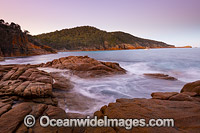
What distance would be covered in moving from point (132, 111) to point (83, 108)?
8.85ft

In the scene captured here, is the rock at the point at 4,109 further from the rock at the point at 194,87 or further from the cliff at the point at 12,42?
the cliff at the point at 12,42

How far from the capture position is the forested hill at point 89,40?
134 m

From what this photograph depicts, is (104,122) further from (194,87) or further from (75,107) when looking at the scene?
(194,87)

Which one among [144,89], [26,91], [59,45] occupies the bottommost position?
[144,89]

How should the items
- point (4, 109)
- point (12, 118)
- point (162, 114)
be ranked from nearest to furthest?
point (12, 118), point (162, 114), point (4, 109)

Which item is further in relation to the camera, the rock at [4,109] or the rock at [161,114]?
the rock at [4,109]

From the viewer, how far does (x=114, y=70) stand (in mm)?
13688

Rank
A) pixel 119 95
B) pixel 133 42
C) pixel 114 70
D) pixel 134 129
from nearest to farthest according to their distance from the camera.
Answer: pixel 134 129 < pixel 119 95 < pixel 114 70 < pixel 133 42

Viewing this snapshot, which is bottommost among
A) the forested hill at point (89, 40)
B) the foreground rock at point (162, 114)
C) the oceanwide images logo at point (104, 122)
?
the oceanwide images logo at point (104, 122)

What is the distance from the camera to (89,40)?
147875 mm

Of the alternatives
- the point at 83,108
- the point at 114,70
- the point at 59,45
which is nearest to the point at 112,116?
the point at 83,108

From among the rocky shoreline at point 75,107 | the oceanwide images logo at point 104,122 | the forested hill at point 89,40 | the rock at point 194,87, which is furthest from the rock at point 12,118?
the forested hill at point 89,40

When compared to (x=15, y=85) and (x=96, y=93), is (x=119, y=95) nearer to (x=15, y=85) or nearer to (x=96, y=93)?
(x=96, y=93)

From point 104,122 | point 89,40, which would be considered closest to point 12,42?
point 104,122
